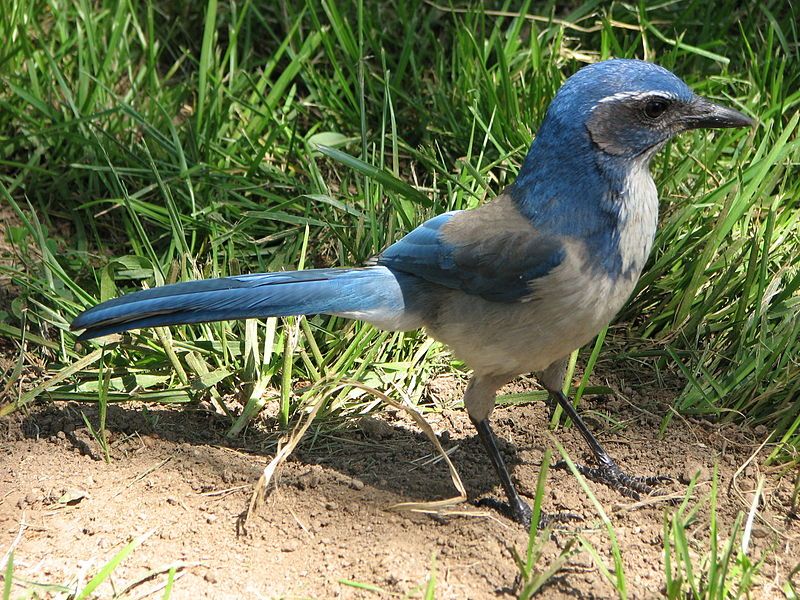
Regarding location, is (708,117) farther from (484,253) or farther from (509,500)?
(509,500)

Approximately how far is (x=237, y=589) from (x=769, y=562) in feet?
5.31

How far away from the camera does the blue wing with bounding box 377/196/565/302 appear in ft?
11.3

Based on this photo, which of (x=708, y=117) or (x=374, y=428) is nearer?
(x=708, y=117)

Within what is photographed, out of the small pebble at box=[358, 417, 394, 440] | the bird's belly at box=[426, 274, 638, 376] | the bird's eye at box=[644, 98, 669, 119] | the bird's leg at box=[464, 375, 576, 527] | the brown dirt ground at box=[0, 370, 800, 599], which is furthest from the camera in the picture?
the small pebble at box=[358, 417, 394, 440]

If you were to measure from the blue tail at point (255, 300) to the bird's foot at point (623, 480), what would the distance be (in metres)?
0.92

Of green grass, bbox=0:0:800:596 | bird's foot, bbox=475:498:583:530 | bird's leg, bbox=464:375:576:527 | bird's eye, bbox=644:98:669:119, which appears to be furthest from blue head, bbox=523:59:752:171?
bird's foot, bbox=475:498:583:530

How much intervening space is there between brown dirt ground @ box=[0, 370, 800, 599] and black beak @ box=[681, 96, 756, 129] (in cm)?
109

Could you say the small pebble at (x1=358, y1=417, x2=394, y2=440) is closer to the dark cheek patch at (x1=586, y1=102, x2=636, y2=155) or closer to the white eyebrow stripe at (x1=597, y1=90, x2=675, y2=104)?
the dark cheek patch at (x1=586, y1=102, x2=636, y2=155)

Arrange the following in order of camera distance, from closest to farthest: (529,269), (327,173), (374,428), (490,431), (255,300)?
(529,269) < (255,300) < (490,431) < (374,428) < (327,173)

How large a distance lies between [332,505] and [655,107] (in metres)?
1.70

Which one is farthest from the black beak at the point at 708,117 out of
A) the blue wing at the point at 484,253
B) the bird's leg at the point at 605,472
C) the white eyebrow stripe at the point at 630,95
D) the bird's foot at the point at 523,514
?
the bird's foot at the point at 523,514

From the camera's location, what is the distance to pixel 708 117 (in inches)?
143

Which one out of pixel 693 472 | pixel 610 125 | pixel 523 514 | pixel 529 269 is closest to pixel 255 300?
pixel 529 269

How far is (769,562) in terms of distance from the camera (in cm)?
326
